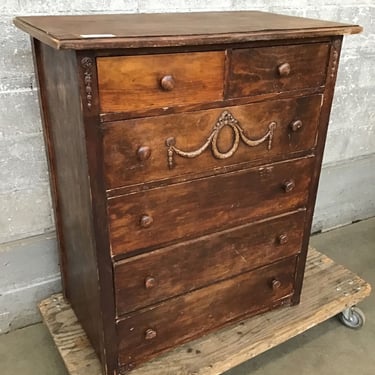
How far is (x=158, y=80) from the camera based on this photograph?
1039 mm

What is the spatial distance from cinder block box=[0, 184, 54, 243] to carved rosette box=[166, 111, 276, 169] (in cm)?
65

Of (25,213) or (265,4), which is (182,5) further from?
(25,213)

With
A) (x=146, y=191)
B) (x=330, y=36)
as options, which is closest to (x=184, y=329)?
(x=146, y=191)

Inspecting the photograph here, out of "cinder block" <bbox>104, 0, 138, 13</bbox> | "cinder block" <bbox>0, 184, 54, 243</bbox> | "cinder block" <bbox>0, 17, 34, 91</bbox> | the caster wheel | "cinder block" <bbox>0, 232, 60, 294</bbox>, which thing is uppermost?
"cinder block" <bbox>104, 0, 138, 13</bbox>

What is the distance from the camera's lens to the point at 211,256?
134 cm

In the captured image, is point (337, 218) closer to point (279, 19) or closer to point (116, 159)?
point (279, 19)

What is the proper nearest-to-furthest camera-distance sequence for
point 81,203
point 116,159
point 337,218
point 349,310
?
point 116,159, point 81,203, point 349,310, point 337,218

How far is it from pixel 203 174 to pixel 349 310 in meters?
0.91

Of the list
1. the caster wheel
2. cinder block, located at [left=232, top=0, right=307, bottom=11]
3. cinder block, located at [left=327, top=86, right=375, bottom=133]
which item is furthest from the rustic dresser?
cinder block, located at [left=327, top=86, right=375, bottom=133]

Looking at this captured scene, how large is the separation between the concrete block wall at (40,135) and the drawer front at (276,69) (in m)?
0.55

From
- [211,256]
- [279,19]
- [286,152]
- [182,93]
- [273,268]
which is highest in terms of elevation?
[279,19]

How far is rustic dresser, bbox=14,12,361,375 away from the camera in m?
1.02

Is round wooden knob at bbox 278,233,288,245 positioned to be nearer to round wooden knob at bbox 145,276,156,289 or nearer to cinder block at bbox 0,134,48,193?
round wooden knob at bbox 145,276,156,289

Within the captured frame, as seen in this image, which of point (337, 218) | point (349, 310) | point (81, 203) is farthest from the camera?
point (337, 218)
